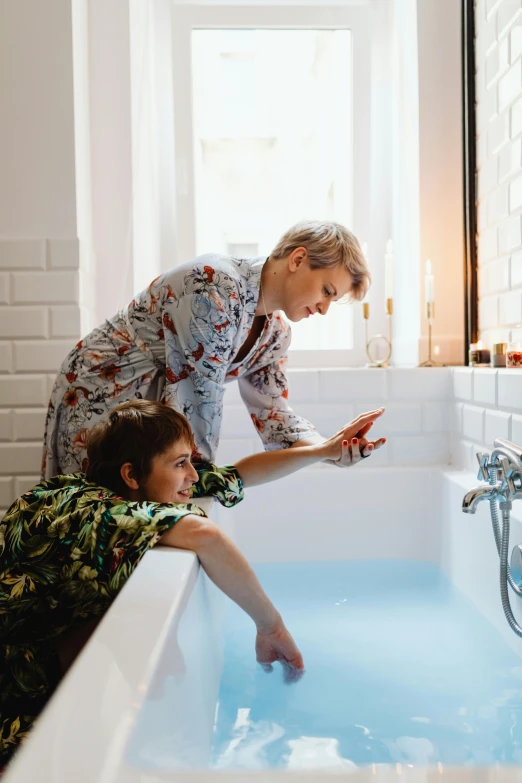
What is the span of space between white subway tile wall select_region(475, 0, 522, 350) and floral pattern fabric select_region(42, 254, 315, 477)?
696mm

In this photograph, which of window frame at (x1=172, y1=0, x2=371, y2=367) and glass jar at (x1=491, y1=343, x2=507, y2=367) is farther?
window frame at (x1=172, y1=0, x2=371, y2=367)

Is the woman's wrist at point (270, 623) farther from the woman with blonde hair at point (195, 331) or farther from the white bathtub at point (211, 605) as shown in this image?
the woman with blonde hair at point (195, 331)

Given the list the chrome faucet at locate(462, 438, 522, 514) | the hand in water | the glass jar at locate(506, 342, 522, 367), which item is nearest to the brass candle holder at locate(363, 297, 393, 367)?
the glass jar at locate(506, 342, 522, 367)

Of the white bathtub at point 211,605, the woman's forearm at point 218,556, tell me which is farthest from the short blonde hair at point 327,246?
the woman's forearm at point 218,556

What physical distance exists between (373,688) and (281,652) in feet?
0.56

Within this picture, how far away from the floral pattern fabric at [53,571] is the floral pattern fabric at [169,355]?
17.0 inches

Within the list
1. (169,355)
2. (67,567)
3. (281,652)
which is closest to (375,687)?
(281,652)

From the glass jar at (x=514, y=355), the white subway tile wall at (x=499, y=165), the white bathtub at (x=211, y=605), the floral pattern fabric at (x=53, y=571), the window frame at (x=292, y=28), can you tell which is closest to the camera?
the white bathtub at (x=211, y=605)

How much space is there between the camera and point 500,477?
1382mm

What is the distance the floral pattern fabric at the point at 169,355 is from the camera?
4.99 feet

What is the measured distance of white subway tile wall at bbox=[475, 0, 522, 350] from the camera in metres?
1.91

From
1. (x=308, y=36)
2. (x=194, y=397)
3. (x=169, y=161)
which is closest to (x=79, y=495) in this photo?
(x=194, y=397)

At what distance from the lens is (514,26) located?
Answer: 75.0 inches

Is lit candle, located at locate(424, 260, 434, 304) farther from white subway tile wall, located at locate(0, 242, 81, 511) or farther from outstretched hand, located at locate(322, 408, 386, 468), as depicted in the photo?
white subway tile wall, located at locate(0, 242, 81, 511)
